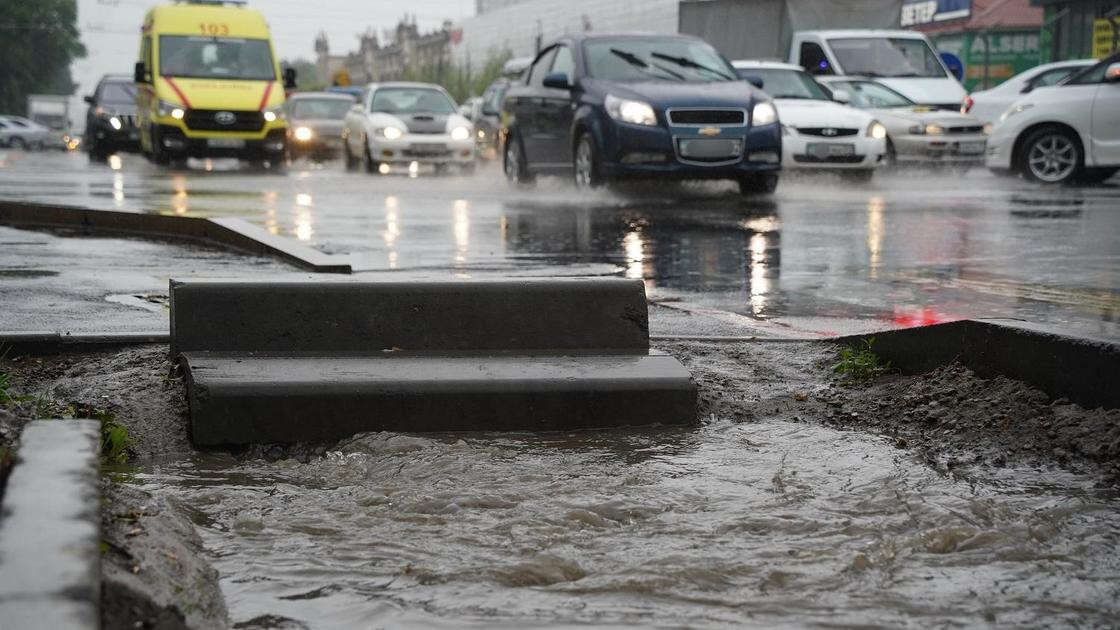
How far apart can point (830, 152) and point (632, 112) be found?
3801 millimetres

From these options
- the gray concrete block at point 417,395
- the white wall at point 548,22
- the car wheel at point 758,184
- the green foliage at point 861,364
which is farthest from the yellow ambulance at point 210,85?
the white wall at point 548,22

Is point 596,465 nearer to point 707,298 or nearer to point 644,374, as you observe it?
point 644,374

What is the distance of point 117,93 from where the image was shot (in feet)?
106

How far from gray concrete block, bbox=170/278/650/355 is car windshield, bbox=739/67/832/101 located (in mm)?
14237

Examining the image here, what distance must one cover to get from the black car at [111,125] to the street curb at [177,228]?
19.4m

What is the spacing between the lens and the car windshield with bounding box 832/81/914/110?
2047cm

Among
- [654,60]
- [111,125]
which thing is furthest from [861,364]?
[111,125]

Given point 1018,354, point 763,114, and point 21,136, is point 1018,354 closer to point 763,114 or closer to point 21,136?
point 763,114

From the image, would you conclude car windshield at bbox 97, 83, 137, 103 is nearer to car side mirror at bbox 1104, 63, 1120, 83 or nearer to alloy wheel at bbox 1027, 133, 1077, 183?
alloy wheel at bbox 1027, 133, 1077, 183

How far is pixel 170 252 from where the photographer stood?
373 inches

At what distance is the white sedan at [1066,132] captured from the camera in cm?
1691

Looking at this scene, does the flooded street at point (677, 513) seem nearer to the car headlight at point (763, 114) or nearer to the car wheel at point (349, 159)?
the car headlight at point (763, 114)

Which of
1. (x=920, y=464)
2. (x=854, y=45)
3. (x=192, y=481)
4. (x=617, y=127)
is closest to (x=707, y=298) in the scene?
(x=920, y=464)

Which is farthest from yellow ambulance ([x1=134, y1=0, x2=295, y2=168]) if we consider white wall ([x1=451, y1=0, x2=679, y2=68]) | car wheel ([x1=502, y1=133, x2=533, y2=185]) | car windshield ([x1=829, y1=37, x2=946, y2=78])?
white wall ([x1=451, y1=0, x2=679, y2=68])
